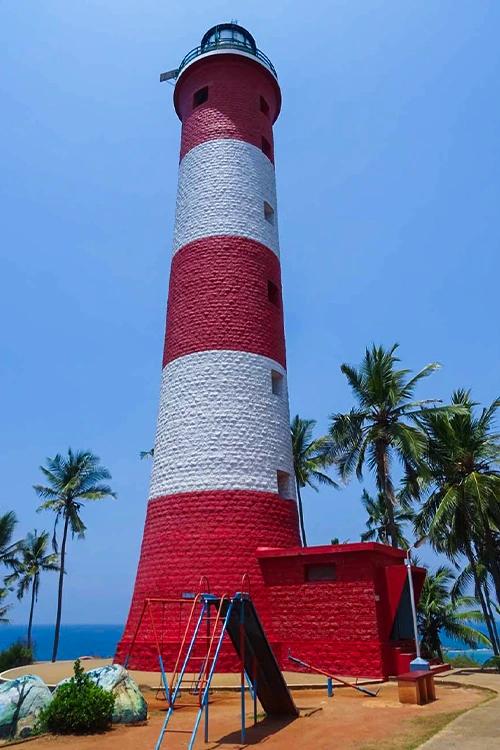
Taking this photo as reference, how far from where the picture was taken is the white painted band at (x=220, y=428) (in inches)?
676

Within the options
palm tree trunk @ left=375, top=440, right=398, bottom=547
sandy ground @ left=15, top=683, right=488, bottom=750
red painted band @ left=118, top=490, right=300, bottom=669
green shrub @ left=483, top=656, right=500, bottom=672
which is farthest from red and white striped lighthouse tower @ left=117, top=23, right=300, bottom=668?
green shrub @ left=483, top=656, right=500, bottom=672

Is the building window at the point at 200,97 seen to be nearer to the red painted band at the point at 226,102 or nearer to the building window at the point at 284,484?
the red painted band at the point at 226,102

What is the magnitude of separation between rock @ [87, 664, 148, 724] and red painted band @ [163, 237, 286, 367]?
9529mm

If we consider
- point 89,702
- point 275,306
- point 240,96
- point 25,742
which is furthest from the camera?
point 240,96

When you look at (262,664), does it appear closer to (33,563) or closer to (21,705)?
(21,705)

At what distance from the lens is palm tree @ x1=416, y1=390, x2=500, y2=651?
65.1ft

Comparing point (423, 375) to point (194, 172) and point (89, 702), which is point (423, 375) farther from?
point (89, 702)

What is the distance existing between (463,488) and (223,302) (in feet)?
Result: 32.5

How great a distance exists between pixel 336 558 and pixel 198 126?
15.2 m

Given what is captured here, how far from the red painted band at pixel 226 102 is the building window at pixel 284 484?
11.5 meters

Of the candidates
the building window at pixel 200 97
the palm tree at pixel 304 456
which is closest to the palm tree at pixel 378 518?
the palm tree at pixel 304 456

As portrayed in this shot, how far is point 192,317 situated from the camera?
19016mm

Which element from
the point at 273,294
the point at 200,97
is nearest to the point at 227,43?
the point at 200,97

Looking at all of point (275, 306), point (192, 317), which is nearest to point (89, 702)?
point (192, 317)
